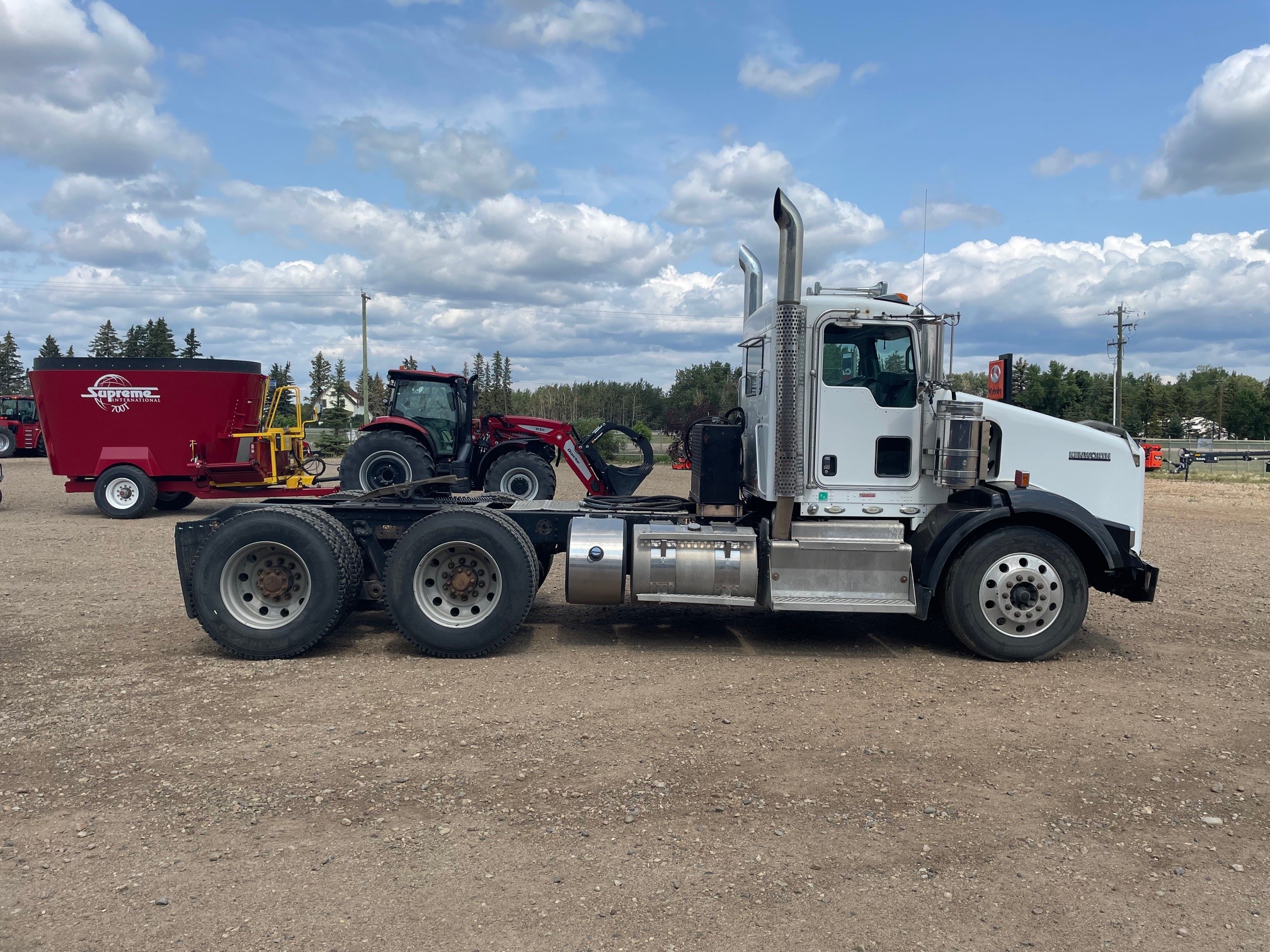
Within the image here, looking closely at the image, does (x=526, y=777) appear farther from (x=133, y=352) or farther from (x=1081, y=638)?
(x=133, y=352)

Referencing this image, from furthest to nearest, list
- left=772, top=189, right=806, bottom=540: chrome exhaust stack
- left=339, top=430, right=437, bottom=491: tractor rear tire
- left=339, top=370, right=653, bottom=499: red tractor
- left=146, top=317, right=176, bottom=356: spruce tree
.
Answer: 1. left=146, top=317, right=176, bottom=356: spruce tree
2. left=339, top=370, right=653, bottom=499: red tractor
3. left=339, top=430, right=437, bottom=491: tractor rear tire
4. left=772, top=189, right=806, bottom=540: chrome exhaust stack

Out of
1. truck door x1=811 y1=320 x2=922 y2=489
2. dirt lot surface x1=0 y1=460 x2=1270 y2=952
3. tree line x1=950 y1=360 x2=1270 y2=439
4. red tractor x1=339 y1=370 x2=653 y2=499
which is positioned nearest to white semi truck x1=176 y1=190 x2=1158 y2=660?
truck door x1=811 y1=320 x2=922 y2=489

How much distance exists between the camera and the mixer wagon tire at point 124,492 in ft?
53.1

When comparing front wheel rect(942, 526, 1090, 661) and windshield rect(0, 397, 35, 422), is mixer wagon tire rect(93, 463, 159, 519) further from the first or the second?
windshield rect(0, 397, 35, 422)

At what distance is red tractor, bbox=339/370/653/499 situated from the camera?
15766 millimetres

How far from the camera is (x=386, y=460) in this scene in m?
15.7

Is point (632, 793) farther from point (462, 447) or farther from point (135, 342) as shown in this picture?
point (135, 342)

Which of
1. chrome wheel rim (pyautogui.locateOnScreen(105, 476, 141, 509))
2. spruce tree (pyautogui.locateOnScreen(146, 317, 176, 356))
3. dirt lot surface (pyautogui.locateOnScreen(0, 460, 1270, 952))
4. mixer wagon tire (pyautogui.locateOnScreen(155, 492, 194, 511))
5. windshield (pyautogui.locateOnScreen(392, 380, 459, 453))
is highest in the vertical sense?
spruce tree (pyautogui.locateOnScreen(146, 317, 176, 356))

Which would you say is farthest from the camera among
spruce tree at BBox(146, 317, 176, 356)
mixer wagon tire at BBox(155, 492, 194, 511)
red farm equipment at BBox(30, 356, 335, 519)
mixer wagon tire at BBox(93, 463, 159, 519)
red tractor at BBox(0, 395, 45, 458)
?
spruce tree at BBox(146, 317, 176, 356)

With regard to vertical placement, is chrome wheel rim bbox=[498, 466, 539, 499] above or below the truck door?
below

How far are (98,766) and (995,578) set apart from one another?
6338mm

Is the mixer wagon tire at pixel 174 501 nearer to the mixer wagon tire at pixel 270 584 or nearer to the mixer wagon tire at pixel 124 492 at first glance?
the mixer wagon tire at pixel 124 492

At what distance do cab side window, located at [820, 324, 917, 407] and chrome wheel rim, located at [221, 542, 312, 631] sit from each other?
182 inches

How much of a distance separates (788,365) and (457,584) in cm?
325
